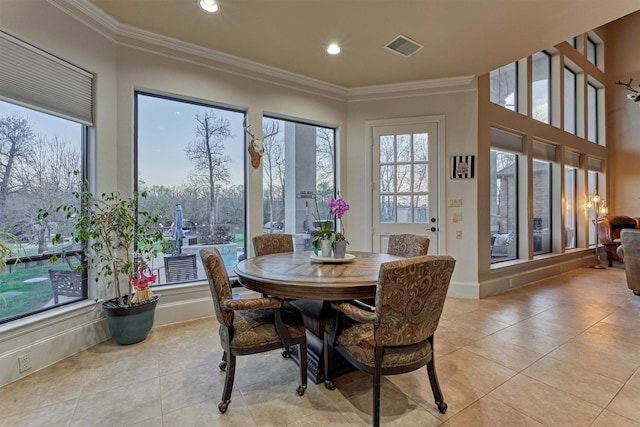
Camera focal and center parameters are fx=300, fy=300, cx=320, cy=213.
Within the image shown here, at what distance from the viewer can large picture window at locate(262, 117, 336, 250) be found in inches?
158

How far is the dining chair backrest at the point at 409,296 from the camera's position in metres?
1.45

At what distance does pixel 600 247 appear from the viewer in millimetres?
6781

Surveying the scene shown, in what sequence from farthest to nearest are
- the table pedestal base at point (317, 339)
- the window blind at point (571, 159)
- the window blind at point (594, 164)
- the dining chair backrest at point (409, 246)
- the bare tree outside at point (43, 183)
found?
the window blind at point (594, 164)
the window blind at point (571, 159)
the dining chair backrest at point (409, 246)
the bare tree outside at point (43, 183)
the table pedestal base at point (317, 339)

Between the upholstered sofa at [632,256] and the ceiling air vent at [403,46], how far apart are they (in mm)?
3864

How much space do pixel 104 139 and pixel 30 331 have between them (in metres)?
1.68

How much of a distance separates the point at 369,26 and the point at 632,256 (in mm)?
4648

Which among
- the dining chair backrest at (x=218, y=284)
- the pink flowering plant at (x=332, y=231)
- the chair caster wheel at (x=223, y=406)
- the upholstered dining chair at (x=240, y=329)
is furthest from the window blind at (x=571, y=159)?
the chair caster wheel at (x=223, y=406)

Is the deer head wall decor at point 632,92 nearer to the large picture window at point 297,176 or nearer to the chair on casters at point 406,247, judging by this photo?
the large picture window at point 297,176

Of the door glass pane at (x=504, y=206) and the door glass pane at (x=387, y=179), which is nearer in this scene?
the door glass pane at (x=387, y=179)

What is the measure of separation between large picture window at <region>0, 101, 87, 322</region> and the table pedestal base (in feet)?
6.73

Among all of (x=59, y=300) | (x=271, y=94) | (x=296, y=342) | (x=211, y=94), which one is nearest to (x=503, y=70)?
(x=271, y=94)

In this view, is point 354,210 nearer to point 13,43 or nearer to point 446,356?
point 446,356

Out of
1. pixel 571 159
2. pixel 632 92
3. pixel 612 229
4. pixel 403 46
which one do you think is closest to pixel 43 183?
pixel 403 46

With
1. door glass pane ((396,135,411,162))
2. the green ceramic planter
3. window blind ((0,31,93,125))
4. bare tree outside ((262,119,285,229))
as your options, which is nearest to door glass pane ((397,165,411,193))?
door glass pane ((396,135,411,162))
